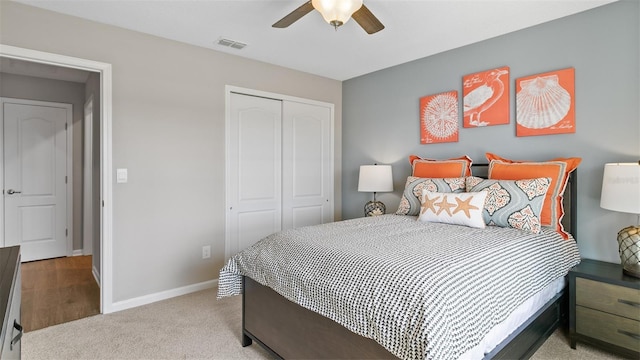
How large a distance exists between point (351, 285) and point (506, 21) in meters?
2.55

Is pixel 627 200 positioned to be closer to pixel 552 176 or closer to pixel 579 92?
pixel 552 176

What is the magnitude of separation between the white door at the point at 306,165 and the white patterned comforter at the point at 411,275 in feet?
6.01

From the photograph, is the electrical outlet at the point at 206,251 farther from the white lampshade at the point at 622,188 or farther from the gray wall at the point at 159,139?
the white lampshade at the point at 622,188

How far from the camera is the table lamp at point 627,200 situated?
6.77 feet

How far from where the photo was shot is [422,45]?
3.26m

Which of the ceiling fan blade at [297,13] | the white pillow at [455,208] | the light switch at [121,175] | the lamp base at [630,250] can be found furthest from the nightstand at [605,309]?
the light switch at [121,175]

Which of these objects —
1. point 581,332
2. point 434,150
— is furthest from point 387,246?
point 434,150

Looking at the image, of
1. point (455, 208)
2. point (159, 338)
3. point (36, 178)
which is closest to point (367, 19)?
point (455, 208)

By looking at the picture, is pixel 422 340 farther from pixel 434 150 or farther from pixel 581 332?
pixel 434 150

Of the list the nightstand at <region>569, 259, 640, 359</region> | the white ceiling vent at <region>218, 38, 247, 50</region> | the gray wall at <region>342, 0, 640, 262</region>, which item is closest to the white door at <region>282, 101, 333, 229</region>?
the white ceiling vent at <region>218, 38, 247, 50</region>

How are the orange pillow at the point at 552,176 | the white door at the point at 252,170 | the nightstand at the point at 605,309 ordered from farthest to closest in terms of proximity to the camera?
the white door at the point at 252,170, the orange pillow at the point at 552,176, the nightstand at the point at 605,309

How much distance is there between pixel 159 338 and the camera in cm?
237

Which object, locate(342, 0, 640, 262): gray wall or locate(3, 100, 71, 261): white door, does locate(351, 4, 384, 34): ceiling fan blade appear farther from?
locate(3, 100, 71, 261): white door

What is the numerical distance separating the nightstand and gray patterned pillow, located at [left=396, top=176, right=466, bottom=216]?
970 millimetres
